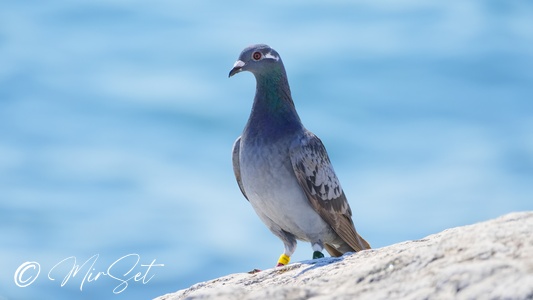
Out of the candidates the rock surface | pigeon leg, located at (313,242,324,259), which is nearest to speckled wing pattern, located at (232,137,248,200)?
pigeon leg, located at (313,242,324,259)

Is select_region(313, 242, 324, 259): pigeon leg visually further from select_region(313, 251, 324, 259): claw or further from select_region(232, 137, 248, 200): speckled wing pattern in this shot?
select_region(232, 137, 248, 200): speckled wing pattern

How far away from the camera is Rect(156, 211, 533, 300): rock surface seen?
15.6 feet

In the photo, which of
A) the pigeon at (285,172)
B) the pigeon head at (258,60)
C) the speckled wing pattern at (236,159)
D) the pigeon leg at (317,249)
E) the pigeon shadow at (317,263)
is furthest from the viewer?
the speckled wing pattern at (236,159)

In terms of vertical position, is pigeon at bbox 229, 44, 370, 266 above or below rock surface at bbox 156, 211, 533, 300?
above

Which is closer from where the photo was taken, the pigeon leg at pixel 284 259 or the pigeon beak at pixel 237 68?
the pigeon leg at pixel 284 259

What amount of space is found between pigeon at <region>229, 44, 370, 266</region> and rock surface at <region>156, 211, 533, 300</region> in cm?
457

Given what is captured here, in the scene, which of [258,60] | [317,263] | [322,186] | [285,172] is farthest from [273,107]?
[317,263]

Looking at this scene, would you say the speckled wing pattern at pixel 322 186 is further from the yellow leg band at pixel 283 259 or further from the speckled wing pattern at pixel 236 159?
the speckled wing pattern at pixel 236 159

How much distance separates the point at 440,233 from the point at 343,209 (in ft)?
11.3

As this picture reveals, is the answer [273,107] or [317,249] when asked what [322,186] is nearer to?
[317,249]

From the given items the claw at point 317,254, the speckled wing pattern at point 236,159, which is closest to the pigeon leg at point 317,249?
the claw at point 317,254

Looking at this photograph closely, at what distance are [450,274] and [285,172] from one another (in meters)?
5.99

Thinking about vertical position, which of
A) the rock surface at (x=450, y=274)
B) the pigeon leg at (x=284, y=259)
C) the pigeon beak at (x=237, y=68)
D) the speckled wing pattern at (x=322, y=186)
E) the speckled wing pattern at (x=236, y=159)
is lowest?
the rock surface at (x=450, y=274)

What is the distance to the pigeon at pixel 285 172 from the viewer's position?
10.9 metres
